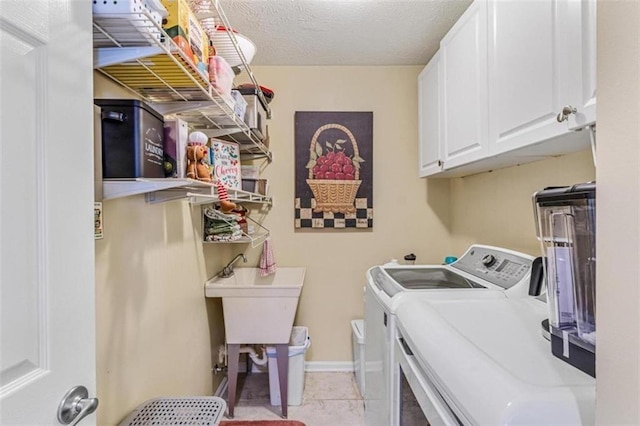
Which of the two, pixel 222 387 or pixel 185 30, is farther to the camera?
pixel 222 387

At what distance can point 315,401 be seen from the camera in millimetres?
2111

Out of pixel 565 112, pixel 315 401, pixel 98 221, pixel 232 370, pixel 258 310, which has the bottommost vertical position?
pixel 315 401

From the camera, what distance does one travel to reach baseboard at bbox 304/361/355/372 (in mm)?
2486

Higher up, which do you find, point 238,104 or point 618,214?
point 238,104

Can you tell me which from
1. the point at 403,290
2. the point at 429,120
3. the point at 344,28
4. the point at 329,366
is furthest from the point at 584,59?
the point at 329,366

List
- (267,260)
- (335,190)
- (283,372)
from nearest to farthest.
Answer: (283,372) < (267,260) < (335,190)

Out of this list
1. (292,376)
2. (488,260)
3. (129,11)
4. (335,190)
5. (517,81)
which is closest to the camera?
(129,11)

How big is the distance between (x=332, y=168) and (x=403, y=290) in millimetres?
1296

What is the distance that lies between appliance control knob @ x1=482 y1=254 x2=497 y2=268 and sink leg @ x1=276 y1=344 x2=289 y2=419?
48.5 inches

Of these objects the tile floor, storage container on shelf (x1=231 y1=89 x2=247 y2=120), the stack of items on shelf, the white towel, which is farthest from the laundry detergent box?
the tile floor

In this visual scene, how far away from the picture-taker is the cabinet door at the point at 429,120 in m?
1.97

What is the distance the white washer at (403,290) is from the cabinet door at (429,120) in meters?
0.63

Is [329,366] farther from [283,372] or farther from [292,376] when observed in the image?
[283,372]

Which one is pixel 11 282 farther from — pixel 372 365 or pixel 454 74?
pixel 454 74
